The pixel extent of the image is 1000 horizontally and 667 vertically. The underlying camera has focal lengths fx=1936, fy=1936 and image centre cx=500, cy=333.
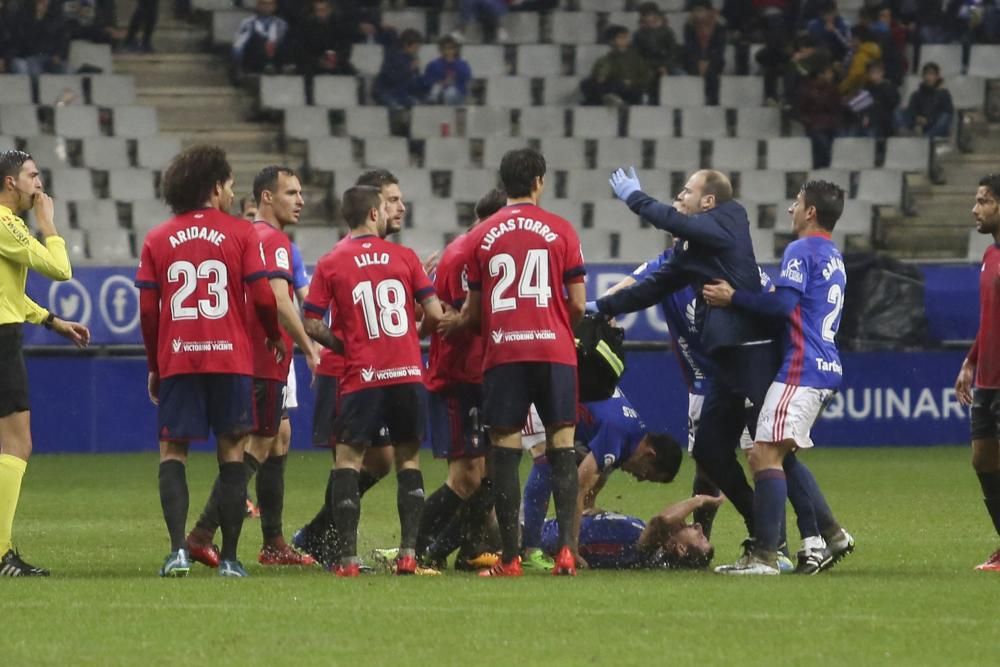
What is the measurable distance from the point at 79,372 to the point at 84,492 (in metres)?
3.75

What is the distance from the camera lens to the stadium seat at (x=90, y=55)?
75.8 ft

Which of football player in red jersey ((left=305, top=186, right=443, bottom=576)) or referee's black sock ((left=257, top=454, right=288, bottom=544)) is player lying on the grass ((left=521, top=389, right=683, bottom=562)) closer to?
football player in red jersey ((left=305, top=186, right=443, bottom=576))

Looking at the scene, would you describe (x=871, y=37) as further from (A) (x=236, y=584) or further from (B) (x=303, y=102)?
(A) (x=236, y=584)

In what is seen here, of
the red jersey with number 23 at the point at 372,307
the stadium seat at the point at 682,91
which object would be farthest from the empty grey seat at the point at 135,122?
the red jersey with number 23 at the point at 372,307

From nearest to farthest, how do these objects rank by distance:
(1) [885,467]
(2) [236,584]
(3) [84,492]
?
(2) [236,584] → (3) [84,492] → (1) [885,467]

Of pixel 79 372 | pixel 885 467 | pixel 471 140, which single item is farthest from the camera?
pixel 471 140

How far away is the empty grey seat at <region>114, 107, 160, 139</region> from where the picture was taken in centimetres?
2245

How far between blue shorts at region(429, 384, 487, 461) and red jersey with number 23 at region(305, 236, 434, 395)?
0.50 m

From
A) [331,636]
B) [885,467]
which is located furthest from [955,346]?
[331,636]

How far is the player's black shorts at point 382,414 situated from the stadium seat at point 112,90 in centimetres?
1422

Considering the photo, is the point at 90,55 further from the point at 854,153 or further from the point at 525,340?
the point at 525,340

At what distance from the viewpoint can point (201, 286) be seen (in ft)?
29.8

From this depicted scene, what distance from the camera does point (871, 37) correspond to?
79.3ft

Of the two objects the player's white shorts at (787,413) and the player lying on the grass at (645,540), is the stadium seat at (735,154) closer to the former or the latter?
the player lying on the grass at (645,540)
